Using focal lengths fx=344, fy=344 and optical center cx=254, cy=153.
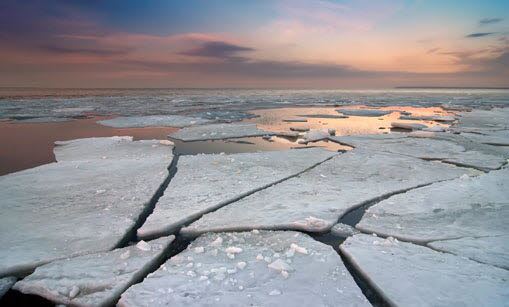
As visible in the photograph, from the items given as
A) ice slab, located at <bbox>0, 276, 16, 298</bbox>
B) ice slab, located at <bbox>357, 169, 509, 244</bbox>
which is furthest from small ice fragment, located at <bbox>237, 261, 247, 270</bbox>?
ice slab, located at <bbox>0, 276, 16, 298</bbox>

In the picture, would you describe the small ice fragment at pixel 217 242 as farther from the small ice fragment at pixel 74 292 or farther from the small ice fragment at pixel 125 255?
the small ice fragment at pixel 74 292

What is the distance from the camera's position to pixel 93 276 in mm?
2500

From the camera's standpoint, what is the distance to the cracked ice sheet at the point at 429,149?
6129mm

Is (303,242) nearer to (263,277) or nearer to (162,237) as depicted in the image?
(263,277)

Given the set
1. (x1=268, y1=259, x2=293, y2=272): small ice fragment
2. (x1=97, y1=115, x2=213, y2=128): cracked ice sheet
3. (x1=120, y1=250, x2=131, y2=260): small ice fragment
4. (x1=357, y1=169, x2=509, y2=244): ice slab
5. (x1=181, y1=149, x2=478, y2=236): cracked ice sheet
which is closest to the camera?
(x1=268, y1=259, x2=293, y2=272): small ice fragment

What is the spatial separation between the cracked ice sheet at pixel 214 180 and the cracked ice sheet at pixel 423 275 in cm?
166

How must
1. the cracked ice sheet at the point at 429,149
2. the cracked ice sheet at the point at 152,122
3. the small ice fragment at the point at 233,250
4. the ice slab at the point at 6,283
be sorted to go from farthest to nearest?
1. the cracked ice sheet at the point at 152,122
2. the cracked ice sheet at the point at 429,149
3. the small ice fragment at the point at 233,250
4. the ice slab at the point at 6,283

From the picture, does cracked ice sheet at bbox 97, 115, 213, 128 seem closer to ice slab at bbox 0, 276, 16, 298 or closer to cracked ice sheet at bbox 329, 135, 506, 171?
cracked ice sheet at bbox 329, 135, 506, 171

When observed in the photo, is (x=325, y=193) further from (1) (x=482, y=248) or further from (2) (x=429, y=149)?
(2) (x=429, y=149)

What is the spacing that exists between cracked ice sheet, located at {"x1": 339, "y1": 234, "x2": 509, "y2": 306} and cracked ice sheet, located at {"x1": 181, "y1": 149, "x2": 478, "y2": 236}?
25.3 inches

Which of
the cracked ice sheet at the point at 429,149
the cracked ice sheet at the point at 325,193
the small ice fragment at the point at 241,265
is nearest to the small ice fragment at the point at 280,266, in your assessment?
the small ice fragment at the point at 241,265

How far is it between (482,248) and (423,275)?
0.82 metres

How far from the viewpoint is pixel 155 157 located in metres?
6.46

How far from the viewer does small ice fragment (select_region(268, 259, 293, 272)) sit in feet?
8.54
